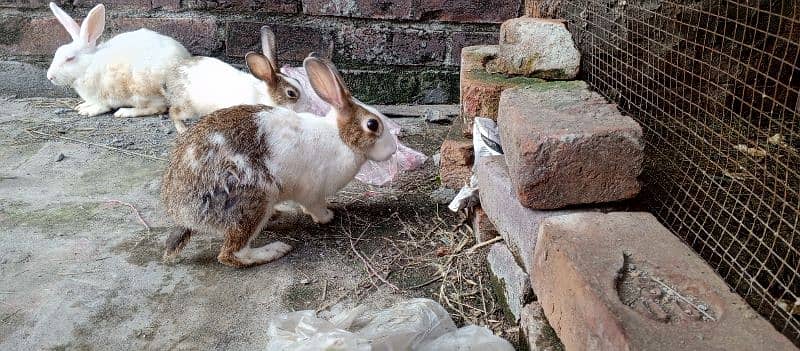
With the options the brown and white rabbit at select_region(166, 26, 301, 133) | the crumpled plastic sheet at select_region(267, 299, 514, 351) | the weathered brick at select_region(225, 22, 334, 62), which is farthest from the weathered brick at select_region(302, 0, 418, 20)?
the crumpled plastic sheet at select_region(267, 299, 514, 351)

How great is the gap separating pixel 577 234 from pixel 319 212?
47.7 inches

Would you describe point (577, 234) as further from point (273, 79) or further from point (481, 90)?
point (273, 79)

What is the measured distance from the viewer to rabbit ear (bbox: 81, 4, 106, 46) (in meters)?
3.69

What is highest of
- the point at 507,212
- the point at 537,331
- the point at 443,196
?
the point at 507,212

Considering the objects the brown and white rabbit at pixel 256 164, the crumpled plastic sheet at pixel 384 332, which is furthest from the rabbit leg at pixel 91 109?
the crumpled plastic sheet at pixel 384 332

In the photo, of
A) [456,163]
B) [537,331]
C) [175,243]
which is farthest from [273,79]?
[537,331]

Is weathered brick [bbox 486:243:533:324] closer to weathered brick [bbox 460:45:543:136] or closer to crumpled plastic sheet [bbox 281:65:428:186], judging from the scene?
weathered brick [bbox 460:45:543:136]

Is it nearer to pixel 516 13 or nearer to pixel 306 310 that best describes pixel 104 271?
pixel 306 310

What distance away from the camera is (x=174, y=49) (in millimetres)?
3707

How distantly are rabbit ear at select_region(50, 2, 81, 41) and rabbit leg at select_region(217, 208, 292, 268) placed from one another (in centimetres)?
209

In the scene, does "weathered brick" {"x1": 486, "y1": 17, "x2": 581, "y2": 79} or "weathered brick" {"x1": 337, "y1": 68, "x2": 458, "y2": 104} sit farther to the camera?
"weathered brick" {"x1": 337, "y1": 68, "x2": 458, "y2": 104}

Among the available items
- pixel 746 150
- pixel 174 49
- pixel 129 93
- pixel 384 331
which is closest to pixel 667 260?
pixel 384 331

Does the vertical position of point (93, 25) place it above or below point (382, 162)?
above

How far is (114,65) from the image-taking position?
3.80m
